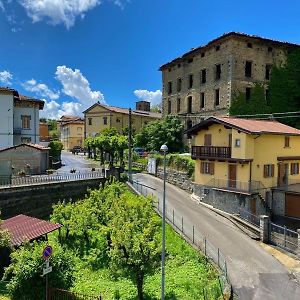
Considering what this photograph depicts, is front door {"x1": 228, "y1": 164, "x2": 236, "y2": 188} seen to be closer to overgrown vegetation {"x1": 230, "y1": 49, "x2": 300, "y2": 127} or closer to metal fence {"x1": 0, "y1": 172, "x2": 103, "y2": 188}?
metal fence {"x1": 0, "y1": 172, "x2": 103, "y2": 188}

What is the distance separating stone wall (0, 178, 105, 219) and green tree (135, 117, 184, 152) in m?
18.3

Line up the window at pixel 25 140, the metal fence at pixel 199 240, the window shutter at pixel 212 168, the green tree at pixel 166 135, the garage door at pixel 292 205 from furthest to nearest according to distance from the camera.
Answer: the green tree at pixel 166 135
the window at pixel 25 140
the window shutter at pixel 212 168
the garage door at pixel 292 205
the metal fence at pixel 199 240

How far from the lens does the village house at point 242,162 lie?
2900 centimetres

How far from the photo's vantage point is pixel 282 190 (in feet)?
103

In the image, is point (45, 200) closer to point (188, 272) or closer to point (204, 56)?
point (188, 272)

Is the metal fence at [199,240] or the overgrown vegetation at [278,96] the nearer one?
the metal fence at [199,240]

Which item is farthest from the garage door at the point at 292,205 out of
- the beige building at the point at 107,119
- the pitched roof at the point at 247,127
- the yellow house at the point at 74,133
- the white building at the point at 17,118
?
the yellow house at the point at 74,133

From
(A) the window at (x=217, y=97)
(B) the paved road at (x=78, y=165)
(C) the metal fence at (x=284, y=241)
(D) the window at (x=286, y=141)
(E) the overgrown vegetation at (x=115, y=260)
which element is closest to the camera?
(E) the overgrown vegetation at (x=115, y=260)

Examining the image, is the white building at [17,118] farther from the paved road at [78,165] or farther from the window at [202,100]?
the window at [202,100]

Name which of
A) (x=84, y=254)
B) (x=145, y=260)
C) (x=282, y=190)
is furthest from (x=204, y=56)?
(x=145, y=260)

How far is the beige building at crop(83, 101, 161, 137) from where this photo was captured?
70438 mm

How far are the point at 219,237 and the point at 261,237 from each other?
3.05m

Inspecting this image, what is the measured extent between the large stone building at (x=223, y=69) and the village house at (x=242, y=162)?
38.7 feet

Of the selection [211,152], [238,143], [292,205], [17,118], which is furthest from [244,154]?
[17,118]
